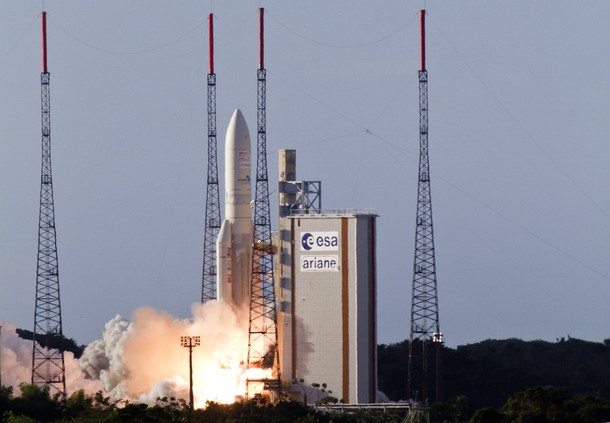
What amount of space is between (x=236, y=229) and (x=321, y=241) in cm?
525

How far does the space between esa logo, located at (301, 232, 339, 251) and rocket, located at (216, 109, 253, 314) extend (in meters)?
3.91

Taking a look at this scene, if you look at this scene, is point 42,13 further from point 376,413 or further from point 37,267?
point 376,413

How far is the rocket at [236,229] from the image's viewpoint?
115 meters

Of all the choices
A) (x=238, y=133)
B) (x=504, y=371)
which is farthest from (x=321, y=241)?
(x=504, y=371)

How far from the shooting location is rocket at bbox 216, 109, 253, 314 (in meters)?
115

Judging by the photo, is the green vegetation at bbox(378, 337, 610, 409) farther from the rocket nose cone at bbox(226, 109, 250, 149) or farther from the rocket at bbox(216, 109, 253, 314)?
the rocket nose cone at bbox(226, 109, 250, 149)

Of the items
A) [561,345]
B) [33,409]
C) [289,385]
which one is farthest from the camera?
[561,345]

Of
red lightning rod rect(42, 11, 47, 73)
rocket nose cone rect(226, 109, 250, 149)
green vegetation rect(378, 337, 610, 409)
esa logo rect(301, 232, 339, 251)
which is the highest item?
red lightning rod rect(42, 11, 47, 73)

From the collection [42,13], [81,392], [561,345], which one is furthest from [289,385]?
[561,345]

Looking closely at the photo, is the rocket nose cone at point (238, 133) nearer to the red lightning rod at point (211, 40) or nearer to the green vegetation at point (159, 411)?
the red lightning rod at point (211, 40)

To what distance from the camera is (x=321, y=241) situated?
113312mm

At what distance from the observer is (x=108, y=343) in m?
121

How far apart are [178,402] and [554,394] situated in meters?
20.8

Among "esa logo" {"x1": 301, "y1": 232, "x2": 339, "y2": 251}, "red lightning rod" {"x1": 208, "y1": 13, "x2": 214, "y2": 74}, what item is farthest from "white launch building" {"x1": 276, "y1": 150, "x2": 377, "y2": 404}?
"red lightning rod" {"x1": 208, "y1": 13, "x2": 214, "y2": 74}
